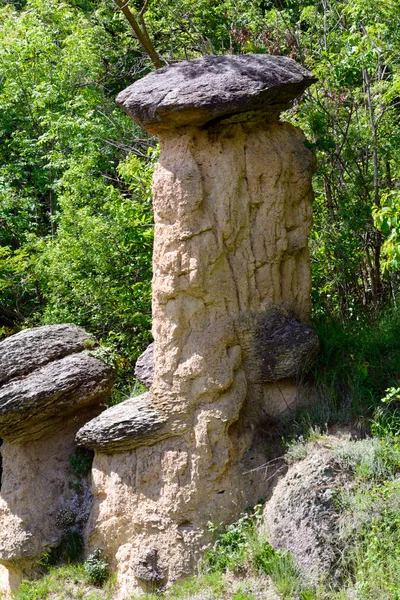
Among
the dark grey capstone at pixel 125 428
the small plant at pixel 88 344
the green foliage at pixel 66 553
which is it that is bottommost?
the green foliage at pixel 66 553

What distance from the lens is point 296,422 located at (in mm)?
8125

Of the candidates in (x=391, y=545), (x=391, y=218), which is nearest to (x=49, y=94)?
(x=391, y=218)

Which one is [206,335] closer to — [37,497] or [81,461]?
[81,461]

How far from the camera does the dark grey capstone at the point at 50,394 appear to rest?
349 inches

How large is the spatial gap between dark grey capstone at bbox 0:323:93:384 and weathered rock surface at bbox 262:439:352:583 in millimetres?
2876

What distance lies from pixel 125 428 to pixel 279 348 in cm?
158

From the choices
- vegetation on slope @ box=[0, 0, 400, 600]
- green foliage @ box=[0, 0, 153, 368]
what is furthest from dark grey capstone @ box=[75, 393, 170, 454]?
green foliage @ box=[0, 0, 153, 368]

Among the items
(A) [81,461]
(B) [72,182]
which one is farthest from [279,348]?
(B) [72,182]

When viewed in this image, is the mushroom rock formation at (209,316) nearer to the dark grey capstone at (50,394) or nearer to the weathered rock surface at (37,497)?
the dark grey capstone at (50,394)

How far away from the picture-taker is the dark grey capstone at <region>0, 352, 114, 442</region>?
29.1ft

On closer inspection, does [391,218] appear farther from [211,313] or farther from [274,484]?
[274,484]

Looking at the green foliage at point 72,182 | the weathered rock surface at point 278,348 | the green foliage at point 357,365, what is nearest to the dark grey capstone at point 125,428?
the weathered rock surface at point 278,348

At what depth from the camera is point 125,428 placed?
823cm

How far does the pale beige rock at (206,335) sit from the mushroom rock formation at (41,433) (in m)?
1.02
